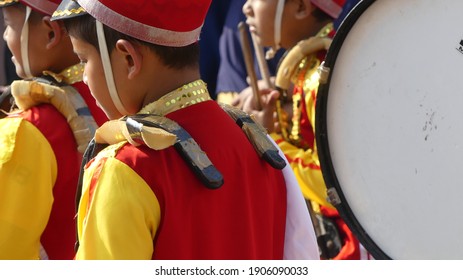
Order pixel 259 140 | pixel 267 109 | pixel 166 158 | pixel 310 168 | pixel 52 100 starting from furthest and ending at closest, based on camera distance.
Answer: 1. pixel 267 109
2. pixel 310 168
3. pixel 52 100
4. pixel 259 140
5. pixel 166 158

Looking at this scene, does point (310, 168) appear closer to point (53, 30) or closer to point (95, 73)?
point (53, 30)

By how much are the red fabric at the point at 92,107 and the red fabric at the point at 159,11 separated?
982 millimetres

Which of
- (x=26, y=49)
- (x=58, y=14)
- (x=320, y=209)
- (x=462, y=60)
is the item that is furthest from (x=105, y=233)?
(x=320, y=209)

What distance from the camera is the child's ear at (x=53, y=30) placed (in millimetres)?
3631

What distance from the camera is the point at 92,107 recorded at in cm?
355

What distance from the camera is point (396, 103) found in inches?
118

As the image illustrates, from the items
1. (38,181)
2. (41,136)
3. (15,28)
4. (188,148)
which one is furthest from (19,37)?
(188,148)

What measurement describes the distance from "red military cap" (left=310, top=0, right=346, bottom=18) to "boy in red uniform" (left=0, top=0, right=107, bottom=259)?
147 centimetres

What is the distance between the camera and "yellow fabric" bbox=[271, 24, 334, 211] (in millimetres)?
4488

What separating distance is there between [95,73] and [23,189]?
66 cm

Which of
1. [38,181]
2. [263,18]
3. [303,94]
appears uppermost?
[38,181]

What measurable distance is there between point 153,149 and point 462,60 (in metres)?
0.89

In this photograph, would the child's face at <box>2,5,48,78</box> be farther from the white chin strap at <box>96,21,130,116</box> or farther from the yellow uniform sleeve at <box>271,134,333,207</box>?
the yellow uniform sleeve at <box>271,134,333,207</box>

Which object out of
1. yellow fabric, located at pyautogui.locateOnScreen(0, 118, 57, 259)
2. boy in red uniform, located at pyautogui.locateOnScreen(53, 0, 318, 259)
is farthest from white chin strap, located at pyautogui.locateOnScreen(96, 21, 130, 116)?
yellow fabric, located at pyautogui.locateOnScreen(0, 118, 57, 259)
